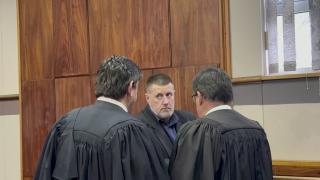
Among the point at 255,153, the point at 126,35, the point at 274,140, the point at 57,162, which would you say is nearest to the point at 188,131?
the point at 255,153

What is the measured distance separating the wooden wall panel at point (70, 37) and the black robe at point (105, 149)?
211 cm

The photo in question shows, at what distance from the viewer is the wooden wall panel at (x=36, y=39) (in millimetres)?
4590

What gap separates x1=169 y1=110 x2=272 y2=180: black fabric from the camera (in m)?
2.29

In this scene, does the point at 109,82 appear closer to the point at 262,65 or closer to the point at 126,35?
the point at 262,65

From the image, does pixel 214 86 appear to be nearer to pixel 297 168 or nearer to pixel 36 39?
pixel 297 168

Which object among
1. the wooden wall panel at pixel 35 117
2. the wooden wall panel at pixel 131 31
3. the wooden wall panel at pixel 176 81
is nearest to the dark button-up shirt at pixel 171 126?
the wooden wall panel at pixel 176 81

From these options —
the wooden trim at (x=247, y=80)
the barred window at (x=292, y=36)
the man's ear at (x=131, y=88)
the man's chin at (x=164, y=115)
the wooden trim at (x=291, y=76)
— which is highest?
the barred window at (x=292, y=36)

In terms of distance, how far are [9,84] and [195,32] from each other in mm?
2315

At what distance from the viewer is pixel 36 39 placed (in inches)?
184

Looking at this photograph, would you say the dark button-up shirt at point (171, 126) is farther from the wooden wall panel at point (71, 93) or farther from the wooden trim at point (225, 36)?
the wooden wall panel at point (71, 93)

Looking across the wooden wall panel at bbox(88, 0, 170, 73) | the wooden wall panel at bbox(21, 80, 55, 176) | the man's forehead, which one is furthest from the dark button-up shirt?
the wooden wall panel at bbox(21, 80, 55, 176)

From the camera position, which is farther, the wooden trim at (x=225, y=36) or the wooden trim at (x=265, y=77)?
the wooden trim at (x=225, y=36)

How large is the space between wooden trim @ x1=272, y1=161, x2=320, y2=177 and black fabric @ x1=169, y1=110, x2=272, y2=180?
95 centimetres

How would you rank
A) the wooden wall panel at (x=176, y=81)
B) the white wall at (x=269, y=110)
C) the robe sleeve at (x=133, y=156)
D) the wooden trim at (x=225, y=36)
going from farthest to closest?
1. the wooden wall panel at (x=176, y=81)
2. the wooden trim at (x=225, y=36)
3. the white wall at (x=269, y=110)
4. the robe sleeve at (x=133, y=156)
